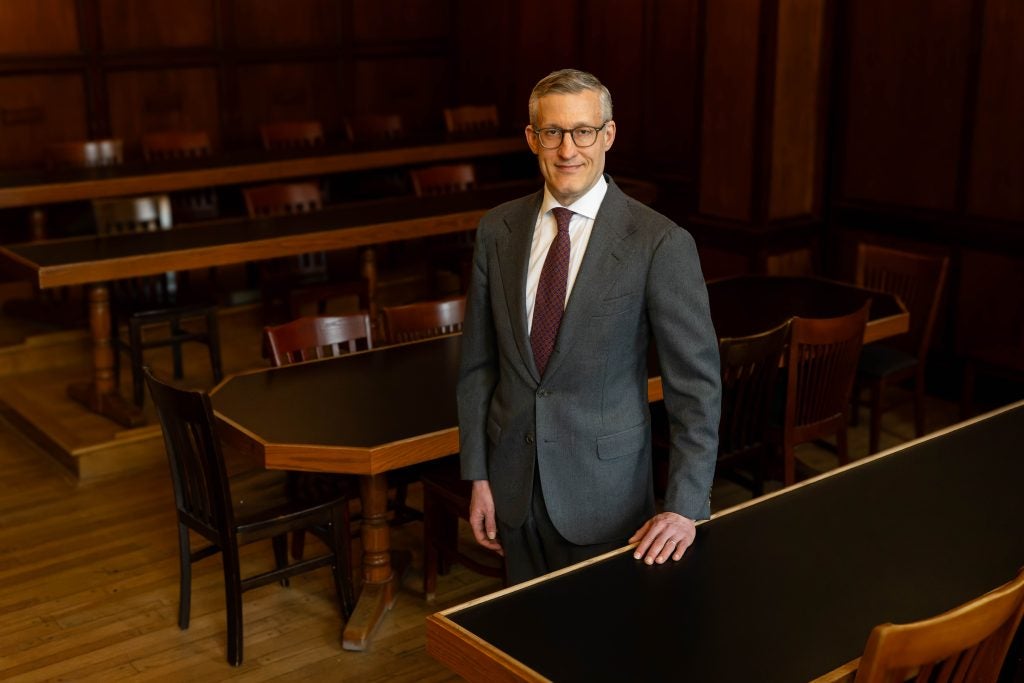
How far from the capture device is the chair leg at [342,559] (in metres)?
3.87

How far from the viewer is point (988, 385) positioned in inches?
238

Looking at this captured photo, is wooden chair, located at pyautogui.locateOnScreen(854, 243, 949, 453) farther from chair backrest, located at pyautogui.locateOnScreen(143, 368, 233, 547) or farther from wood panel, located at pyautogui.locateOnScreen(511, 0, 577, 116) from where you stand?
wood panel, located at pyautogui.locateOnScreen(511, 0, 577, 116)

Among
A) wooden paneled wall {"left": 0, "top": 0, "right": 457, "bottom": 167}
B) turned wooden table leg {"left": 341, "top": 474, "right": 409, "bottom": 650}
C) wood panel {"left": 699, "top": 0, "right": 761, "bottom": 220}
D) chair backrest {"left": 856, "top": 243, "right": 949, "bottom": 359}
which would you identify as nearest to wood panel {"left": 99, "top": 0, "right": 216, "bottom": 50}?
wooden paneled wall {"left": 0, "top": 0, "right": 457, "bottom": 167}

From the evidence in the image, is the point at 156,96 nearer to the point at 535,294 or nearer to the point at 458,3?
the point at 458,3

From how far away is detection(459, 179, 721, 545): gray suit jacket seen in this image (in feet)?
8.13

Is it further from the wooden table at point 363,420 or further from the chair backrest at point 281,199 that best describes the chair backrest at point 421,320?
the chair backrest at point 281,199

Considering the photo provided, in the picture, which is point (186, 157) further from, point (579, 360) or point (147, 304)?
point (579, 360)

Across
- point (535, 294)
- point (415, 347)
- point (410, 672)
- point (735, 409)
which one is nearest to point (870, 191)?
point (735, 409)

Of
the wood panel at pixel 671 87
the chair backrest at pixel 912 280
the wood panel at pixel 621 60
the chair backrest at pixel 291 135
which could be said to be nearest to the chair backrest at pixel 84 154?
the chair backrest at pixel 291 135

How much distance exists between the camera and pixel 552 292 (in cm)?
255

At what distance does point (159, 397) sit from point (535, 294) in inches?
62.2

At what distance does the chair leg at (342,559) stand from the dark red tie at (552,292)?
1499 mm

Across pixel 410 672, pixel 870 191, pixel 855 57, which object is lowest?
pixel 410 672

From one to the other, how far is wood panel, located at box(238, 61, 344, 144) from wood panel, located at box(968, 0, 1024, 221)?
488 cm
